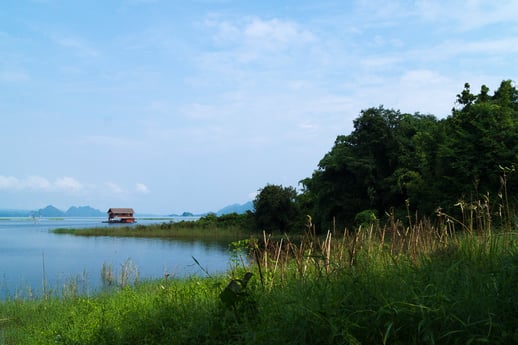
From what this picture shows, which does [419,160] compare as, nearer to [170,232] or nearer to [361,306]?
[170,232]

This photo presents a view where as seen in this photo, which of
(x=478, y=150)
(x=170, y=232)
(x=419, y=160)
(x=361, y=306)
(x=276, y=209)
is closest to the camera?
(x=361, y=306)

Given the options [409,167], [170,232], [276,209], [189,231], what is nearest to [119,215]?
[170,232]

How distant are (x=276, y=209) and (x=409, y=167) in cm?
1345

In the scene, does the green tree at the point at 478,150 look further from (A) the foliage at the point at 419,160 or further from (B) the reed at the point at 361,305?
(B) the reed at the point at 361,305

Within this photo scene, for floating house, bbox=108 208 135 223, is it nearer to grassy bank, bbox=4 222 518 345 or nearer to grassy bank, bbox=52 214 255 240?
grassy bank, bbox=52 214 255 240

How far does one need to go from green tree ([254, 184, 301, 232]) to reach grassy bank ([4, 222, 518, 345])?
3264cm

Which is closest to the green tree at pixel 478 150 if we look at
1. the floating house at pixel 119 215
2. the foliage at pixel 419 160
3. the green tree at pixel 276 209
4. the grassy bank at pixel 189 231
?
the foliage at pixel 419 160

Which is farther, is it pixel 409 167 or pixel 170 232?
pixel 170 232

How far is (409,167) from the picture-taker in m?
27.7

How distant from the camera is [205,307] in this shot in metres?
4.29

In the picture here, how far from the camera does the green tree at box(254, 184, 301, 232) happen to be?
125 ft

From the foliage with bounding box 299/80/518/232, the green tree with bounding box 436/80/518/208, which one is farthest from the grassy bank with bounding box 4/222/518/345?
the green tree with bounding box 436/80/518/208

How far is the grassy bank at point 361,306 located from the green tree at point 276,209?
1285 inches

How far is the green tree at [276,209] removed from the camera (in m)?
38.1
